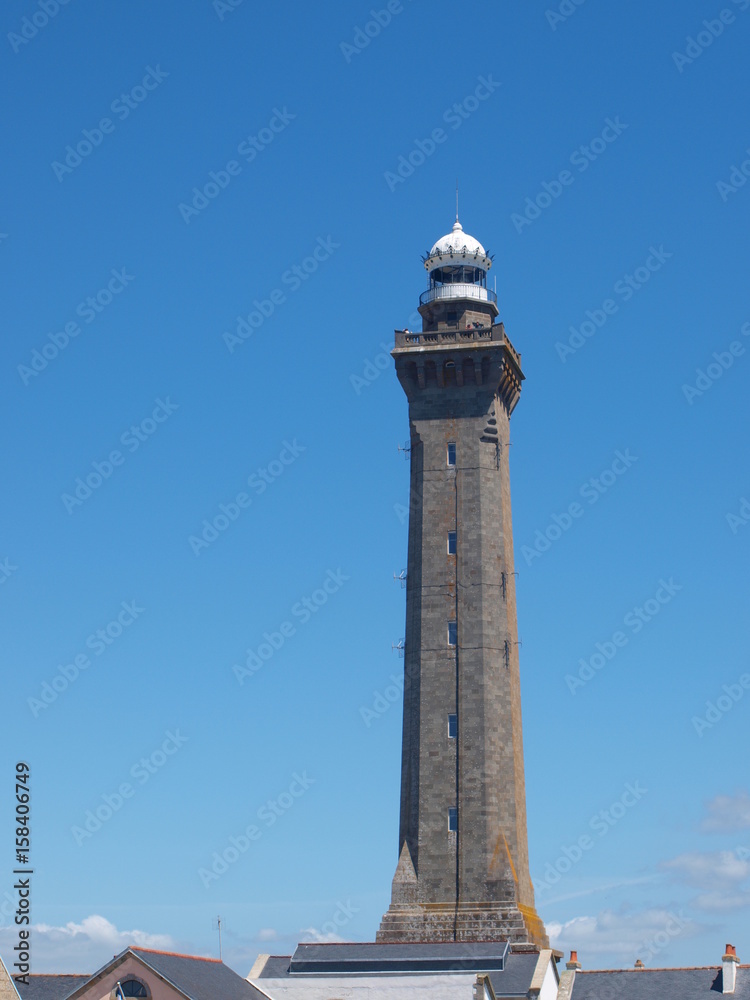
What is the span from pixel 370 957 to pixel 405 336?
112 feet

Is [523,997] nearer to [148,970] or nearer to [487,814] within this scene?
[487,814]

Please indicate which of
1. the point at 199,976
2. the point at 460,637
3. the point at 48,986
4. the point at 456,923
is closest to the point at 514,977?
the point at 456,923

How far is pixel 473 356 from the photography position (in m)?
88.2

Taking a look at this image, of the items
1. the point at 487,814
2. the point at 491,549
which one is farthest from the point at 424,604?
the point at 487,814

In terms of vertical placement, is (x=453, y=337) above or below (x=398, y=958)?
above

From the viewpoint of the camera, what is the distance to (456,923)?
260 ft

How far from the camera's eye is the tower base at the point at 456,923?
7850cm

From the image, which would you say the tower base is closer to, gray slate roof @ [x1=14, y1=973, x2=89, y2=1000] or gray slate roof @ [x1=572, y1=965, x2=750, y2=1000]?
gray slate roof @ [x1=572, y1=965, x2=750, y2=1000]

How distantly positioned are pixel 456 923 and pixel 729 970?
1443 centimetres

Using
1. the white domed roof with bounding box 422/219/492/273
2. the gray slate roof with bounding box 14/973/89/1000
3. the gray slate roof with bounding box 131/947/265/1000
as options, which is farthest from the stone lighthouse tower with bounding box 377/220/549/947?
the gray slate roof with bounding box 14/973/89/1000

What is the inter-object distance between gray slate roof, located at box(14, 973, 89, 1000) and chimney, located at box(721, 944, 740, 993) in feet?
92.0

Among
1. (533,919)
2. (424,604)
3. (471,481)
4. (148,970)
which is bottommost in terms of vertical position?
(148,970)

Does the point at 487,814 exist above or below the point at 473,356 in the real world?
below

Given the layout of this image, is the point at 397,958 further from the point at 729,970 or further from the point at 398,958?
the point at 729,970
